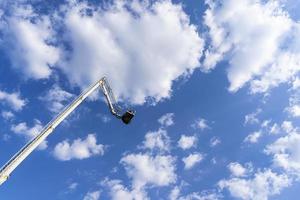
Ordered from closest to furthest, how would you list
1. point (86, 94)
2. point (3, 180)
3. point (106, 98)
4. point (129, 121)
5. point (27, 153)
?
point (3, 180) → point (27, 153) → point (129, 121) → point (86, 94) → point (106, 98)

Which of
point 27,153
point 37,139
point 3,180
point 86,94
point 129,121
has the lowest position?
point 3,180

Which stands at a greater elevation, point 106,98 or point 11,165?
point 106,98

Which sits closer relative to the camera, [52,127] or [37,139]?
[37,139]

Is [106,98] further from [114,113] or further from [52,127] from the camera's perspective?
[52,127]

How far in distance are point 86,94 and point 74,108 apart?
172 inches

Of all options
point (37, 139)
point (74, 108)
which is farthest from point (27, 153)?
point (74, 108)

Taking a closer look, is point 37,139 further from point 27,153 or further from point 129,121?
point 129,121

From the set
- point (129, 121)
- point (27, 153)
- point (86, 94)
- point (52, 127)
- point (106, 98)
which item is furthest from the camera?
point (106, 98)

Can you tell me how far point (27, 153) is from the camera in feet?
142

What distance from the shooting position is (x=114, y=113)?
62.1 m

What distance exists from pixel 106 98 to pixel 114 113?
667cm

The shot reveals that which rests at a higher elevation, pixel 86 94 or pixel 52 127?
pixel 86 94

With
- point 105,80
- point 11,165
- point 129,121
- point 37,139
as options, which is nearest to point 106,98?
point 105,80

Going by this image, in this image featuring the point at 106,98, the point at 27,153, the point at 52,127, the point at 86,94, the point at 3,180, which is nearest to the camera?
the point at 3,180
